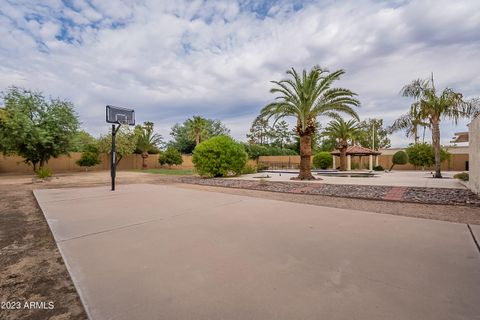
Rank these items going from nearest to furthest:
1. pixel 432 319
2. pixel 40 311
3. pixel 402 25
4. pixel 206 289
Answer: pixel 432 319 → pixel 40 311 → pixel 206 289 → pixel 402 25

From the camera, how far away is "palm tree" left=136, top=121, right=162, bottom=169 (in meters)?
30.7

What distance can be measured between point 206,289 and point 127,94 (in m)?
19.1

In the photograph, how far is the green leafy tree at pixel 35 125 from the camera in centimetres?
1652

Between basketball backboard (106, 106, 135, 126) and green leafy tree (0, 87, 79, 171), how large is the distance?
10179mm

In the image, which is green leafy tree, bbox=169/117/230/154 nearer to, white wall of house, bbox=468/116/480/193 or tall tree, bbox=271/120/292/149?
tall tree, bbox=271/120/292/149

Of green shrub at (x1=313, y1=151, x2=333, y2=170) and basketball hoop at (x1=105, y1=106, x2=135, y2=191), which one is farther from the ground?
basketball hoop at (x1=105, y1=106, x2=135, y2=191)

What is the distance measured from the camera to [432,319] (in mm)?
1766

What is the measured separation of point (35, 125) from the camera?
17844 mm

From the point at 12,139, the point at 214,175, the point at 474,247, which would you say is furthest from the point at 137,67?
the point at 474,247

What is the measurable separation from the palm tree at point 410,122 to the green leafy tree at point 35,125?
2490 centimetres

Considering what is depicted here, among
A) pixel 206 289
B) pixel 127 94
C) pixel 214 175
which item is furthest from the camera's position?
pixel 127 94

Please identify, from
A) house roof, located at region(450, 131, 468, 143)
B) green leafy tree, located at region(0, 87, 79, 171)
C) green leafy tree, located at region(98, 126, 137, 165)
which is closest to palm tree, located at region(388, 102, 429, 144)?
house roof, located at region(450, 131, 468, 143)

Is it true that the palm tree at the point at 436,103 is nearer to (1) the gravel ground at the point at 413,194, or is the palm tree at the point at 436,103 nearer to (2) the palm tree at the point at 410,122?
(2) the palm tree at the point at 410,122

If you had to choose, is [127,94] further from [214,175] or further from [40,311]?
[40,311]
